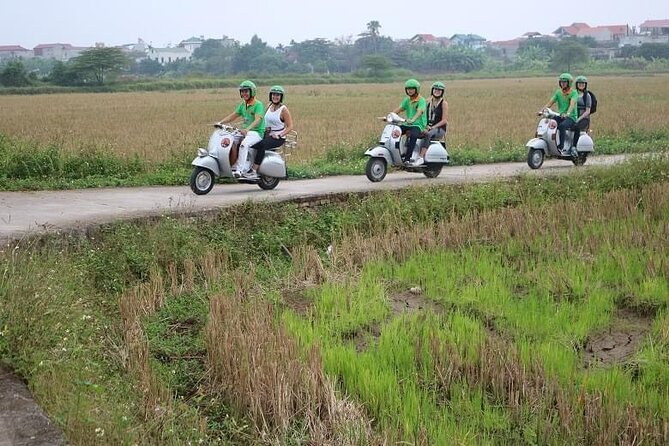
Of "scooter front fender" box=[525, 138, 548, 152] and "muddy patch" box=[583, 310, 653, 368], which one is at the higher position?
"scooter front fender" box=[525, 138, 548, 152]

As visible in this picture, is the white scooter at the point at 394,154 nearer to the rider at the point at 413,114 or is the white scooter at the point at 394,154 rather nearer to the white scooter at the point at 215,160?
the rider at the point at 413,114

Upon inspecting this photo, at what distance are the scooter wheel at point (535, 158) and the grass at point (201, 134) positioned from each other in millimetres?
1143

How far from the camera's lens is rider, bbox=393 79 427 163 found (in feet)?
38.7

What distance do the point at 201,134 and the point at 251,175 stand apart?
8.62 m

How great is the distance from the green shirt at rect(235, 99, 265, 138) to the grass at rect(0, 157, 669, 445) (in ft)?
5.24

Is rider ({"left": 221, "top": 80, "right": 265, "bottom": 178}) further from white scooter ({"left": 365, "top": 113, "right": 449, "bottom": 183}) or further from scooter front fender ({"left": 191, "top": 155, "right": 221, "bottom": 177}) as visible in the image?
white scooter ({"left": 365, "top": 113, "right": 449, "bottom": 183})

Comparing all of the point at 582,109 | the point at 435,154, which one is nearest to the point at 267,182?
the point at 435,154

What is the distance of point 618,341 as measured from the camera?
571 centimetres

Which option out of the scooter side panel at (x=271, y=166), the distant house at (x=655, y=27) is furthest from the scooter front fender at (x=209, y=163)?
the distant house at (x=655, y=27)

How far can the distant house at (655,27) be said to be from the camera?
113m

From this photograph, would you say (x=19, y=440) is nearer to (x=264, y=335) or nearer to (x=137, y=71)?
(x=264, y=335)

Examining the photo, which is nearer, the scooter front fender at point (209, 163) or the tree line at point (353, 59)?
the scooter front fender at point (209, 163)

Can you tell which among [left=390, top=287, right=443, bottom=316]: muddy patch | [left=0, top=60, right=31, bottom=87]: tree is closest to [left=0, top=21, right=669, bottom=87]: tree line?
[left=0, top=60, right=31, bottom=87]: tree

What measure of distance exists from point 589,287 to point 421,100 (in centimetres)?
578
